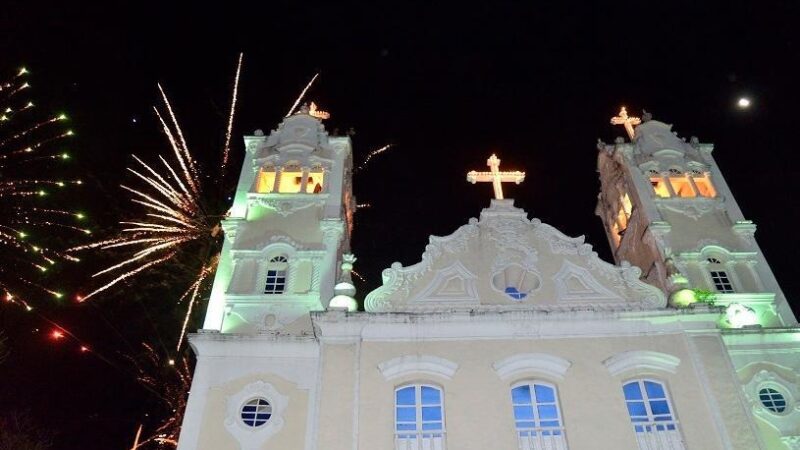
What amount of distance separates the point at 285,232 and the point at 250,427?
7.34 m

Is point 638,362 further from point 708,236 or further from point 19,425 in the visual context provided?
point 19,425

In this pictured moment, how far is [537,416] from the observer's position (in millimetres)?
17859

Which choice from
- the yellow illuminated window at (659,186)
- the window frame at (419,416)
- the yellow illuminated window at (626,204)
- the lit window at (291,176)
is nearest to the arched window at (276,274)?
the lit window at (291,176)

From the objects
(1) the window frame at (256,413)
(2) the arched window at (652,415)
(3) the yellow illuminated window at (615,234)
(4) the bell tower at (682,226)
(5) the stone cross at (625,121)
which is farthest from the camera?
(5) the stone cross at (625,121)

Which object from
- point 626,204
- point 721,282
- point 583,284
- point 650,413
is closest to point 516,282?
point 583,284

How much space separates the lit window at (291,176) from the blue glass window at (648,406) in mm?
13768

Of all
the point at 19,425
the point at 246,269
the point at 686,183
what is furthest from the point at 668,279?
the point at 19,425

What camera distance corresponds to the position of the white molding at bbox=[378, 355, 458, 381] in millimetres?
18594

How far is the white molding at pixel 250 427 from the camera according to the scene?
61.0 feet

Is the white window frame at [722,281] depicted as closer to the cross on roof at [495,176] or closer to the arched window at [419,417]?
the cross on roof at [495,176]

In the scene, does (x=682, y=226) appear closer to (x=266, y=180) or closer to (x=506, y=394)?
(x=506, y=394)

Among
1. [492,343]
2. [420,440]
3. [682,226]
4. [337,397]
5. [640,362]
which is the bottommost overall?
[420,440]

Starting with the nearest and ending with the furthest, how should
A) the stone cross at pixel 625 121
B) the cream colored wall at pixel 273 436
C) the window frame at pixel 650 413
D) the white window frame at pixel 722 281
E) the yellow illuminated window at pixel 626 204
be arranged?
1. the window frame at pixel 650 413
2. the cream colored wall at pixel 273 436
3. the white window frame at pixel 722 281
4. the yellow illuminated window at pixel 626 204
5. the stone cross at pixel 625 121

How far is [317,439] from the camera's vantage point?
17328 millimetres
